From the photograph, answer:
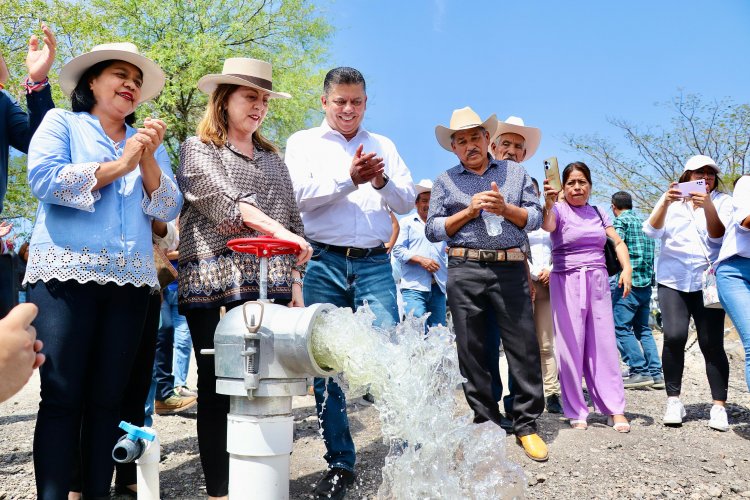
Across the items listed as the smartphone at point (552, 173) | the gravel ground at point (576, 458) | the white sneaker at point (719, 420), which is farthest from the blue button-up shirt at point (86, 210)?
the white sneaker at point (719, 420)

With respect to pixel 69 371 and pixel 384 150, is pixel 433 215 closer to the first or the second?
pixel 384 150

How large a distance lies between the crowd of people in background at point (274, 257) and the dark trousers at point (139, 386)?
1cm

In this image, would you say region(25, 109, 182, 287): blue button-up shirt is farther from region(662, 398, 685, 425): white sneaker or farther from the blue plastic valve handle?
region(662, 398, 685, 425): white sneaker

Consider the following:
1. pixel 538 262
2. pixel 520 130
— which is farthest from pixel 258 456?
pixel 538 262

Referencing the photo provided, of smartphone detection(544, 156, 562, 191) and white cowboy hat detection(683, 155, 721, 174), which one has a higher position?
white cowboy hat detection(683, 155, 721, 174)

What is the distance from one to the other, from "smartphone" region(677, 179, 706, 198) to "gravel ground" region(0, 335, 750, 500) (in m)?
1.91

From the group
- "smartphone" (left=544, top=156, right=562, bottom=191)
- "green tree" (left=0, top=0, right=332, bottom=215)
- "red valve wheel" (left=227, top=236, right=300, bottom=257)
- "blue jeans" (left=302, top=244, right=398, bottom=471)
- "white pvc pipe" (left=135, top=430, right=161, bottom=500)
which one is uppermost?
"green tree" (left=0, top=0, right=332, bottom=215)

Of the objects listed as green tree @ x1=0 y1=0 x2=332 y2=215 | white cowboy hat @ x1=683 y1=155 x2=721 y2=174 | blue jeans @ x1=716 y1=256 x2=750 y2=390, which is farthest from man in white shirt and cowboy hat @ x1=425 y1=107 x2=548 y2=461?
green tree @ x1=0 y1=0 x2=332 y2=215

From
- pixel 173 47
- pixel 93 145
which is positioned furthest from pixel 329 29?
pixel 93 145

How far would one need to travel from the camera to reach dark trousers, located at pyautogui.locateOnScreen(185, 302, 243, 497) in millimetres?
2811

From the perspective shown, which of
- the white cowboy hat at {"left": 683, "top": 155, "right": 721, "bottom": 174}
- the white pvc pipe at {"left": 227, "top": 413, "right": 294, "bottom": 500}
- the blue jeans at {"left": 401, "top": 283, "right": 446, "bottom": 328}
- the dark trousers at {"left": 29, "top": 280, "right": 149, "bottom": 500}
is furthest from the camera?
the blue jeans at {"left": 401, "top": 283, "right": 446, "bottom": 328}

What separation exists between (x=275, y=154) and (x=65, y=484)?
73.8 inches

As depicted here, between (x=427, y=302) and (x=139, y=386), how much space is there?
3931mm

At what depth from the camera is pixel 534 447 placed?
12.8ft
